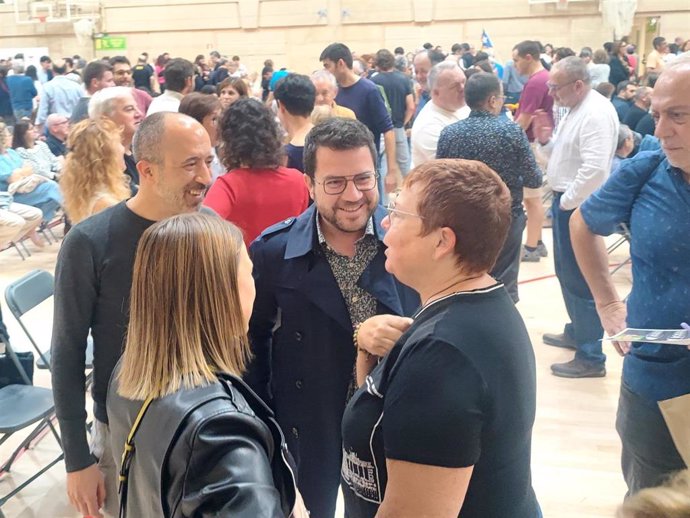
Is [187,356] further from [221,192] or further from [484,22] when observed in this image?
[484,22]

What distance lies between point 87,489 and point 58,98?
7.78 meters

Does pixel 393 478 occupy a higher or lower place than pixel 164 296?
lower

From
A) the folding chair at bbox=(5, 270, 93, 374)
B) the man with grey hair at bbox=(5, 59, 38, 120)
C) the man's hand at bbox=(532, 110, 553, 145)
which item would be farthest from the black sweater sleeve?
the man with grey hair at bbox=(5, 59, 38, 120)

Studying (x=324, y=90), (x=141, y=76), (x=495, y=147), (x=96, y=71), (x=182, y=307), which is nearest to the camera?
(x=182, y=307)

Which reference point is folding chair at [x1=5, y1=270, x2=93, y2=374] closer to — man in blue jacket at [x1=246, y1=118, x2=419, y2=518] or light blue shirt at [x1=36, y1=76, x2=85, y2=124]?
man in blue jacket at [x1=246, y1=118, x2=419, y2=518]

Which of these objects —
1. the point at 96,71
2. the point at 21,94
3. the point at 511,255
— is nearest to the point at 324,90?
the point at 511,255

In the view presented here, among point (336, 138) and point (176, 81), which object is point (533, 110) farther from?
point (336, 138)

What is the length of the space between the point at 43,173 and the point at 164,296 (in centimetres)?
641

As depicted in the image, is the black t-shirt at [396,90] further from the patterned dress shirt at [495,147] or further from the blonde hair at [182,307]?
the blonde hair at [182,307]

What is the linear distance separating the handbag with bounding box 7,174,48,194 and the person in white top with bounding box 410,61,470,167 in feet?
12.7

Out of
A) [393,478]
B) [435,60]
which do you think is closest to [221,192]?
[393,478]

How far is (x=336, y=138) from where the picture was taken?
79.7 inches

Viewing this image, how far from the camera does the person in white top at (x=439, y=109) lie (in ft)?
15.8

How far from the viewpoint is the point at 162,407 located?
4.42 feet
